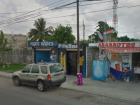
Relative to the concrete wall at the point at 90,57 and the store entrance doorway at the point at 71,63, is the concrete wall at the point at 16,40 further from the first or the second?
the concrete wall at the point at 90,57

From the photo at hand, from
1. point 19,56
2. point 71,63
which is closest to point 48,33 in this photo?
point 19,56

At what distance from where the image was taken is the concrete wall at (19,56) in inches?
850

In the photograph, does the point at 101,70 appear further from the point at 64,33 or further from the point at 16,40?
the point at 16,40

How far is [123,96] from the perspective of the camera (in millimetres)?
7633

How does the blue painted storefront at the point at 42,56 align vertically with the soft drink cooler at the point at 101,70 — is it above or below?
above

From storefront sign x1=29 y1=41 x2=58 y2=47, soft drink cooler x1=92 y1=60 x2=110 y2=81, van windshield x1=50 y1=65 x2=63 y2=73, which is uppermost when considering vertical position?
storefront sign x1=29 y1=41 x2=58 y2=47

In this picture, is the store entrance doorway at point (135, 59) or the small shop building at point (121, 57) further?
the store entrance doorway at point (135, 59)

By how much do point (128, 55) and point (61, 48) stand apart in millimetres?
6017

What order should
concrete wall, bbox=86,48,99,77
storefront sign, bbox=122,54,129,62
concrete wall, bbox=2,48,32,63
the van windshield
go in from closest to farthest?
1. the van windshield
2. storefront sign, bbox=122,54,129,62
3. concrete wall, bbox=86,48,99,77
4. concrete wall, bbox=2,48,32,63

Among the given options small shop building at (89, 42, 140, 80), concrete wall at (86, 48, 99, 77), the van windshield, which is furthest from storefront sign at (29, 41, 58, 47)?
the van windshield

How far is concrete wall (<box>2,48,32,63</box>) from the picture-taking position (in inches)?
850

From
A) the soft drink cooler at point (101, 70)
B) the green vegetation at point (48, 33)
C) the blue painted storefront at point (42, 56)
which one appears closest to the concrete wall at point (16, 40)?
the green vegetation at point (48, 33)

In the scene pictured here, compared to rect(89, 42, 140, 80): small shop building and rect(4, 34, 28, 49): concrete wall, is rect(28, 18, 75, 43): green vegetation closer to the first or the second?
rect(4, 34, 28, 49): concrete wall

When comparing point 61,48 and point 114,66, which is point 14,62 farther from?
point 114,66
